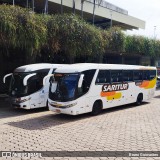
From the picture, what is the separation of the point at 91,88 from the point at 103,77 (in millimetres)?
1409

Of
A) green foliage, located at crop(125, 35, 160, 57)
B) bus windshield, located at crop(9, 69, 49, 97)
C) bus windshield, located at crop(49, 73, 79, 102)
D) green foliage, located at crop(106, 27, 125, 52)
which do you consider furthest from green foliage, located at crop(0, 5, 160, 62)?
bus windshield, located at crop(49, 73, 79, 102)

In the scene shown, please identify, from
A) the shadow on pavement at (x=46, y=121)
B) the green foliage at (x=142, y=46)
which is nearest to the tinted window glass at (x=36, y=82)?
the shadow on pavement at (x=46, y=121)

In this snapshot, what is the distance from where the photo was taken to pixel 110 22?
3338 cm

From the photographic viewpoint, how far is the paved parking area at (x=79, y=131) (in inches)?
354

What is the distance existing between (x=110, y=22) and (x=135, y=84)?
16.8 metres

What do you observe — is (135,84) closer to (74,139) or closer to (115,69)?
(115,69)

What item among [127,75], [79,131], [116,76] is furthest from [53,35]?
[79,131]

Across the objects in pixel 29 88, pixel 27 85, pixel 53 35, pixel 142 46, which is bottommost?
pixel 29 88

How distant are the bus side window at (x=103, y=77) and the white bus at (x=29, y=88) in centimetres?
331

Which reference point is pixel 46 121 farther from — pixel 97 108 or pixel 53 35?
pixel 53 35

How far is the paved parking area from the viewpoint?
9000 millimetres

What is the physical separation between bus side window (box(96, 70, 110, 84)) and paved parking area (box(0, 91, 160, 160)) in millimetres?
1859

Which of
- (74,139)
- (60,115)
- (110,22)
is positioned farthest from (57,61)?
(74,139)

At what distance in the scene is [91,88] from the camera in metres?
14.1
